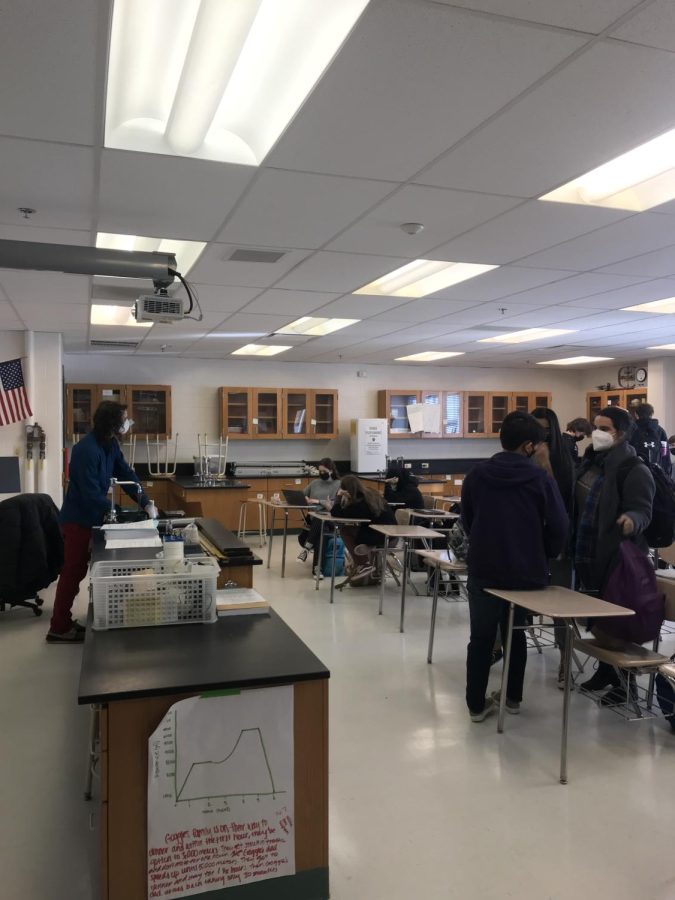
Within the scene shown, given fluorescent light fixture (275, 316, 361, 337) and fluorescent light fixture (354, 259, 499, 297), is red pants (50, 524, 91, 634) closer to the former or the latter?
fluorescent light fixture (354, 259, 499, 297)

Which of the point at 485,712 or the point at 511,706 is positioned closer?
the point at 485,712

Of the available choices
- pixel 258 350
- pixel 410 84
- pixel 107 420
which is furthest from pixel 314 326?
pixel 410 84

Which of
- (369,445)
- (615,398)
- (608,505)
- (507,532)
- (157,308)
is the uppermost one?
(157,308)

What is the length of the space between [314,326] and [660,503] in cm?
429

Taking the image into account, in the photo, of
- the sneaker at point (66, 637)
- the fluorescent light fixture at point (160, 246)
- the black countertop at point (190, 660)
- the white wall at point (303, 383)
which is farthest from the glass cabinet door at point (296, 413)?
the black countertop at point (190, 660)

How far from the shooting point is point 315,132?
2.41 meters

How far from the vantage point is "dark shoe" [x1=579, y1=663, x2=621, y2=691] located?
145 inches

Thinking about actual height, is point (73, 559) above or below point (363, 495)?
below

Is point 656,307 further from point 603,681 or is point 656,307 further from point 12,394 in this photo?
point 12,394

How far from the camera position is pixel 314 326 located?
274 inches

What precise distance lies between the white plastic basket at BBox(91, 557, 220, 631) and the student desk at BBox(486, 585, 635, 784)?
136 centimetres

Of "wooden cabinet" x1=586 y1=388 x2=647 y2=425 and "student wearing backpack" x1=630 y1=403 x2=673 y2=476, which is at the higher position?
"wooden cabinet" x1=586 y1=388 x2=647 y2=425

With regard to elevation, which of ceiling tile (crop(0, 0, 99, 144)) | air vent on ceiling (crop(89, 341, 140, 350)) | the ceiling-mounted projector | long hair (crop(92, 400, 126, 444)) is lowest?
long hair (crop(92, 400, 126, 444))

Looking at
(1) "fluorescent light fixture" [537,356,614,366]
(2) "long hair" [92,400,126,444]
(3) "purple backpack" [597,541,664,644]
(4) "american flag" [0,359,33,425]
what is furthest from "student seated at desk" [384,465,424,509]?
(1) "fluorescent light fixture" [537,356,614,366]
